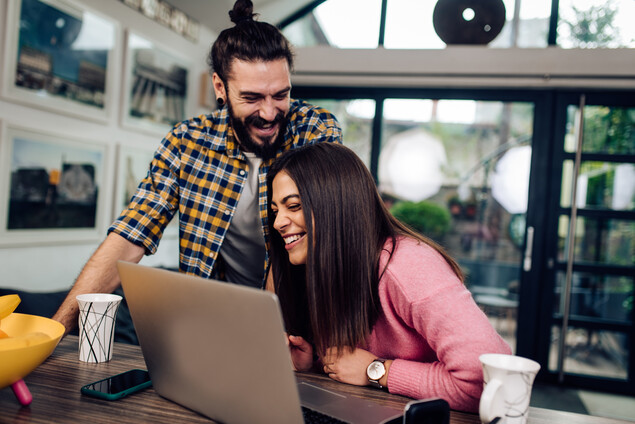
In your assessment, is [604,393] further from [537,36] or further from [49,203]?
[49,203]

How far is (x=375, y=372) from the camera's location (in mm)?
1022

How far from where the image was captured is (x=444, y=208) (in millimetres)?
4750

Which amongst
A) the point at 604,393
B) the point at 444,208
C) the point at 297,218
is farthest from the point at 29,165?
the point at 604,393

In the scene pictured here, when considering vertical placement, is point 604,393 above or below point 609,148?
below

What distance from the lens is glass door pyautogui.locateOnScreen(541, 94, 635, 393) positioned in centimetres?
388

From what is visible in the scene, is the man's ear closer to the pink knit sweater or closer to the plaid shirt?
the plaid shirt

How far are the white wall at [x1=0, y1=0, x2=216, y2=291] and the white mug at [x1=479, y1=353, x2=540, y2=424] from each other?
236 cm

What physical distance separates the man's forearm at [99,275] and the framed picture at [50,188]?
4.35 feet

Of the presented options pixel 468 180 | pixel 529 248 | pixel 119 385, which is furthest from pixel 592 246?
pixel 119 385

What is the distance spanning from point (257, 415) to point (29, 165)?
7.37 feet

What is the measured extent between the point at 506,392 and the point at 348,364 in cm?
36

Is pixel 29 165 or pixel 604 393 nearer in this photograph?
pixel 29 165

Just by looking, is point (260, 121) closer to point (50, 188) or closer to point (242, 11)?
point (242, 11)

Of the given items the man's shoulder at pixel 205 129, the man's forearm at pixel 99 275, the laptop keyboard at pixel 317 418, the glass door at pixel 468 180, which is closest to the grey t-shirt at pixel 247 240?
the man's shoulder at pixel 205 129
